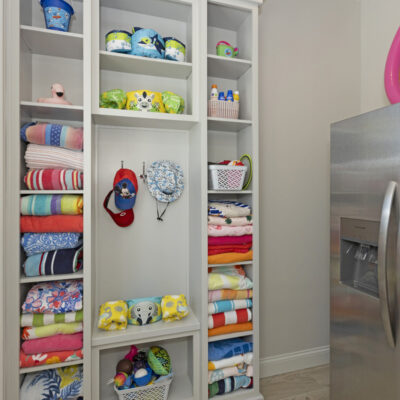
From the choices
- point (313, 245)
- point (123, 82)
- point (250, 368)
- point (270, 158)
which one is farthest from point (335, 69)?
point (250, 368)

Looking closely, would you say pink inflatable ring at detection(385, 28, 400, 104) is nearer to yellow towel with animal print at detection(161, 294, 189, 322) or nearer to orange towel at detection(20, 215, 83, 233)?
yellow towel with animal print at detection(161, 294, 189, 322)

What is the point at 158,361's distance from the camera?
1.63m

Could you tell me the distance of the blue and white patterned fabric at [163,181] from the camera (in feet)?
5.80

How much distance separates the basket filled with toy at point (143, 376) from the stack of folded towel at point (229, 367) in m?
0.26

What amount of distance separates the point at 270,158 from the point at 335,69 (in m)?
0.93

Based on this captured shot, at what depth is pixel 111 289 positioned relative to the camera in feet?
5.79

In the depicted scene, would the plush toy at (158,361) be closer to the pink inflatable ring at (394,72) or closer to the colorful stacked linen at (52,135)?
the colorful stacked linen at (52,135)

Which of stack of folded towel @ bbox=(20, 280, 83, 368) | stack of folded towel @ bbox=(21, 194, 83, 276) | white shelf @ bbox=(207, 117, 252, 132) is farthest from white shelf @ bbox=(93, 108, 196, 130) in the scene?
stack of folded towel @ bbox=(20, 280, 83, 368)

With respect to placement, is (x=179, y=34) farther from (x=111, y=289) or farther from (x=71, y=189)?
(x=111, y=289)

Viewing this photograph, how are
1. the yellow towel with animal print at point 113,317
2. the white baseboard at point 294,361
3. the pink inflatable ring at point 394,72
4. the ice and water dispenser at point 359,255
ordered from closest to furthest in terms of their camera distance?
1. the ice and water dispenser at point 359,255
2. the yellow towel with animal print at point 113,317
3. the pink inflatable ring at point 394,72
4. the white baseboard at point 294,361

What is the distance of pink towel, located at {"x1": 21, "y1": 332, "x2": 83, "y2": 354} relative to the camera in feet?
4.52

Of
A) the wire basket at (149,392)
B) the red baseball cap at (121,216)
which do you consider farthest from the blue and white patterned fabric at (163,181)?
the wire basket at (149,392)

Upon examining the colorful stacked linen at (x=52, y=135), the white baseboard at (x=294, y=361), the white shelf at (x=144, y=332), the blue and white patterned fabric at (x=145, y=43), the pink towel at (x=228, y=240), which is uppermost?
the blue and white patterned fabric at (x=145, y=43)

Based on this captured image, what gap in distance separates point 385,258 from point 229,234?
0.78 metres
